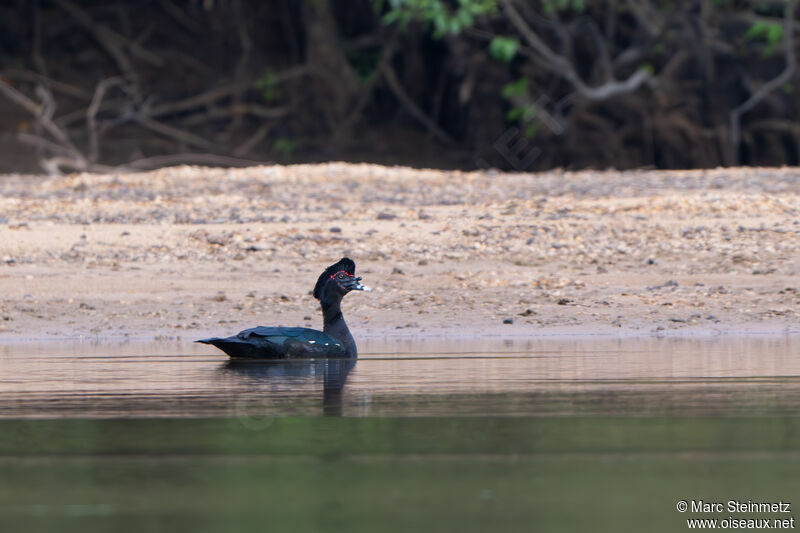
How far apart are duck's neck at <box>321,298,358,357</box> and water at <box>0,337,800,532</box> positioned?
0.44 ft

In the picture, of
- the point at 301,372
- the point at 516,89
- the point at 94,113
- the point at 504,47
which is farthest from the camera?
the point at 94,113

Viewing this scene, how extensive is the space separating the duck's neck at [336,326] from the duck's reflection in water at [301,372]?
0.09 m

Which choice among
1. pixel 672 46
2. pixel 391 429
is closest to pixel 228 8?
pixel 672 46

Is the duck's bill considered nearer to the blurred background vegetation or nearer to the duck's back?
the duck's back

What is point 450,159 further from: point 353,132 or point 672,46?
point 672,46

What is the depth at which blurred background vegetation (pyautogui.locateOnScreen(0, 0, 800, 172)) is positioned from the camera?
20266 millimetres

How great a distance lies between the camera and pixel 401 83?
23.1m

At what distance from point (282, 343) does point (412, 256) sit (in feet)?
11.3

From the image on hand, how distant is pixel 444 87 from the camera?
75.4 ft

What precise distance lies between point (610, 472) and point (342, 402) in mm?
2037

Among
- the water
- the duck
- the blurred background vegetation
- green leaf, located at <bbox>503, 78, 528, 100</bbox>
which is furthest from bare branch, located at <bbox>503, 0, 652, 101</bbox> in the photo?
the water

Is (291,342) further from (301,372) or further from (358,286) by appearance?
(358,286)

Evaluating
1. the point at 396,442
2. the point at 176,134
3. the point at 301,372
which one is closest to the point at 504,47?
the point at 176,134

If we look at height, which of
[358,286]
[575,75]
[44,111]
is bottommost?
[358,286]
